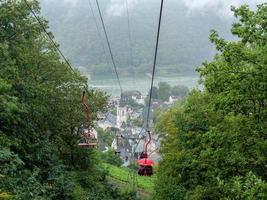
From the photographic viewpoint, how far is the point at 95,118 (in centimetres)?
2316

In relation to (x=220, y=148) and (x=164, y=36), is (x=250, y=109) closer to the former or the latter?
(x=220, y=148)

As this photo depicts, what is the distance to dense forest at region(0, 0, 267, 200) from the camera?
12.1 m

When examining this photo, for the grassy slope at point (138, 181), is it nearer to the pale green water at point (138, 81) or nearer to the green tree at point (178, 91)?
the pale green water at point (138, 81)

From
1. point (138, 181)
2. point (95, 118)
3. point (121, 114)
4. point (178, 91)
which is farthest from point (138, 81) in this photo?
point (95, 118)

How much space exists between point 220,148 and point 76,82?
34.5 ft

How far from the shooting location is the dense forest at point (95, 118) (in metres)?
12.1

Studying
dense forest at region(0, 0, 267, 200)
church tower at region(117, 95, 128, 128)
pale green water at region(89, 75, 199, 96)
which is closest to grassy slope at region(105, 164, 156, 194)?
dense forest at region(0, 0, 267, 200)

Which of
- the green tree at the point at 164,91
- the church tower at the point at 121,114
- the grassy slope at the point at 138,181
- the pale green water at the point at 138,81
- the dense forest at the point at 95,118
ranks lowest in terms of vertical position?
the grassy slope at the point at 138,181

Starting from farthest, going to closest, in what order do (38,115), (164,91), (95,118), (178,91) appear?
(178,91), (164,91), (95,118), (38,115)

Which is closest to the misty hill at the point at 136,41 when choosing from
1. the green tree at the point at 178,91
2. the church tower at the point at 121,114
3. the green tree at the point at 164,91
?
the green tree at the point at 164,91

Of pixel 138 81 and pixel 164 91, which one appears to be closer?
pixel 138 81

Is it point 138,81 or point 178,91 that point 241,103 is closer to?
point 138,81

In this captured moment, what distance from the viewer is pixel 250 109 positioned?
538 inches

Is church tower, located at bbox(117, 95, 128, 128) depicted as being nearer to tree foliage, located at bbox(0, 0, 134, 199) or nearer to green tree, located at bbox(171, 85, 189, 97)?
green tree, located at bbox(171, 85, 189, 97)
